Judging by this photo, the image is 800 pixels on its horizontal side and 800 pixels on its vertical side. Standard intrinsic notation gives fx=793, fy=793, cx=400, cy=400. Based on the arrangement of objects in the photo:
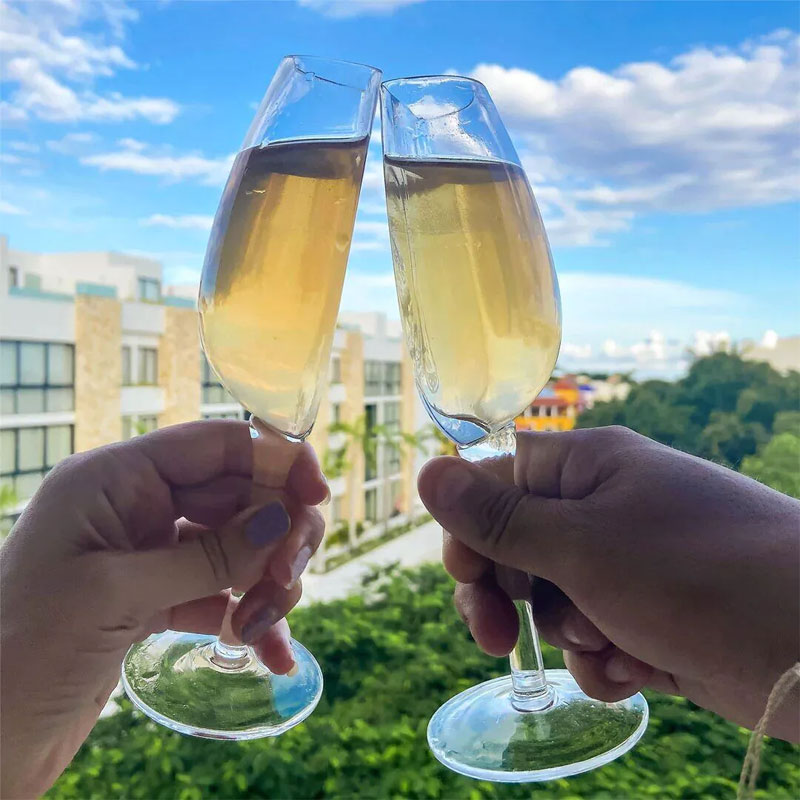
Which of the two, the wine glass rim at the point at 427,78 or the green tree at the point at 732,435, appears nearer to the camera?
the wine glass rim at the point at 427,78

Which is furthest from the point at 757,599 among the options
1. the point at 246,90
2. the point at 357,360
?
the point at 357,360

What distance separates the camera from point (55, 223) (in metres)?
4.32

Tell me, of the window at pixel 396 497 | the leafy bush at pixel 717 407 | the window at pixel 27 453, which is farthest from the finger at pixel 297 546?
the window at pixel 396 497

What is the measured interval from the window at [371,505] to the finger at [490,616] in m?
4.95

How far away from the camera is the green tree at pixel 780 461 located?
203 cm

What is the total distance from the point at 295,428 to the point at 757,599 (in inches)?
13.3

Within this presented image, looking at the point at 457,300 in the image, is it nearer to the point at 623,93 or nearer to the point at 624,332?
the point at 624,332

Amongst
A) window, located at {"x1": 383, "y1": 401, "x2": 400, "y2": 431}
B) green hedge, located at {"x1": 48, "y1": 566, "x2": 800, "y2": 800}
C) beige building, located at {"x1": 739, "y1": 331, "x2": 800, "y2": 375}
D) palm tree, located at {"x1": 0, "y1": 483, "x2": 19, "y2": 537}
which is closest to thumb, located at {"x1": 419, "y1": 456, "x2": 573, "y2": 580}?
green hedge, located at {"x1": 48, "y1": 566, "x2": 800, "y2": 800}

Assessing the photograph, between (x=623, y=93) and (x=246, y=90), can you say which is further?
(x=623, y=93)

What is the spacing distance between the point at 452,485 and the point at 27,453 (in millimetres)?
3278

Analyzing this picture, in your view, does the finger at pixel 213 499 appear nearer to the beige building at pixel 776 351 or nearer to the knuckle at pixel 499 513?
the knuckle at pixel 499 513

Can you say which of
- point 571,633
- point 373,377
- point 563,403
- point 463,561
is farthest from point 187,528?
point 373,377

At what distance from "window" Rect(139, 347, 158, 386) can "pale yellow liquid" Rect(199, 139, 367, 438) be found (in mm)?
3820

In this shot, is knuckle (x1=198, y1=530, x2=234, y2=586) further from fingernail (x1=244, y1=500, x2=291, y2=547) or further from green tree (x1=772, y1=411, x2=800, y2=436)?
green tree (x1=772, y1=411, x2=800, y2=436)
